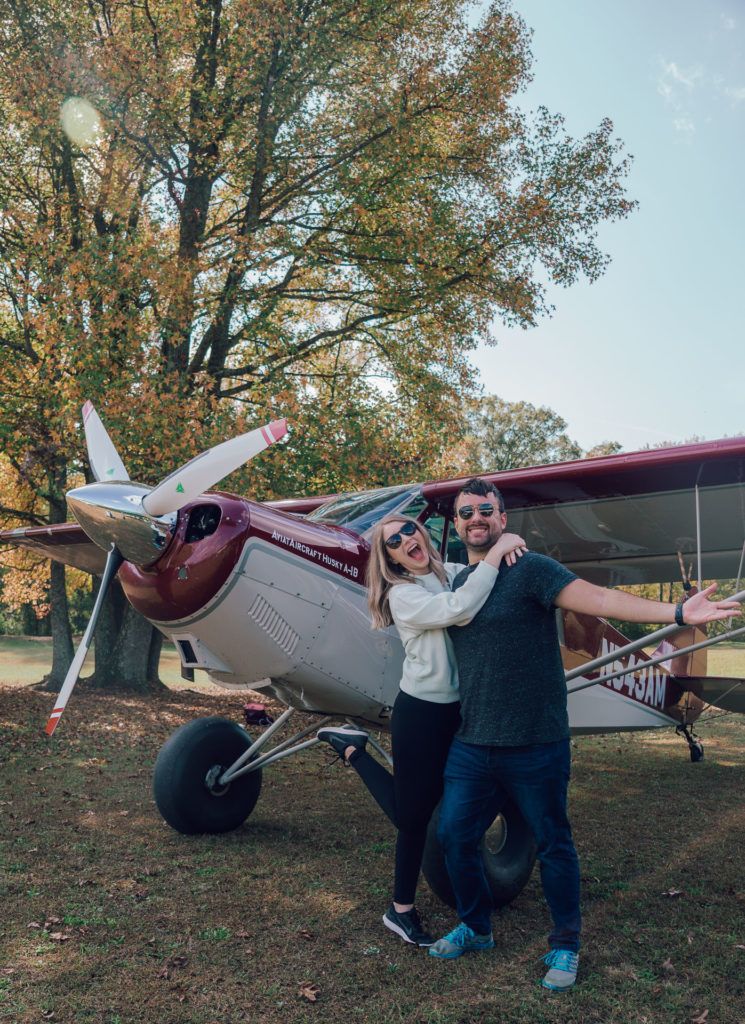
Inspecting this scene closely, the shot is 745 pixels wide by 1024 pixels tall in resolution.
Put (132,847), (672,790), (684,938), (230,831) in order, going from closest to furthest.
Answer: (684,938)
(132,847)
(230,831)
(672,790)

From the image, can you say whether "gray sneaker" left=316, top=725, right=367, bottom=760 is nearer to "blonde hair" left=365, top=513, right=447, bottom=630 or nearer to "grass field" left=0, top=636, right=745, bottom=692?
"blonde hair" left=365, top=513, right=447, bottom=630

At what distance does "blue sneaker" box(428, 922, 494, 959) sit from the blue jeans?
0.19m

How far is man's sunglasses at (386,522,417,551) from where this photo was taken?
12.4ft

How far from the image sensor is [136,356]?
12.6m

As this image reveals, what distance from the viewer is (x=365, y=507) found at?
18.5 ft

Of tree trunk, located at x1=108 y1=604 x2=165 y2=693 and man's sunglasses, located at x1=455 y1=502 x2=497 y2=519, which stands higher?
man's sunglasses, located at x1=455 y1=502 x2=497 y2=519

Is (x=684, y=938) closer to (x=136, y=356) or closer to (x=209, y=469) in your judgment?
(x=209, y=469)

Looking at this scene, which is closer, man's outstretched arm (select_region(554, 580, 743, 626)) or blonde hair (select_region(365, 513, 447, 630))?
man's outstretched arm (select_region(554, 580, 743, 626))

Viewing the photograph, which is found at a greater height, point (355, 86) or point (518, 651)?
point (355, 86)

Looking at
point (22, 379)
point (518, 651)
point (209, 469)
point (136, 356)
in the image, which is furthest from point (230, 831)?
point (22, 379)

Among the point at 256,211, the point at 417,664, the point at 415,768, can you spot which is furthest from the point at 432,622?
the point at 256,211

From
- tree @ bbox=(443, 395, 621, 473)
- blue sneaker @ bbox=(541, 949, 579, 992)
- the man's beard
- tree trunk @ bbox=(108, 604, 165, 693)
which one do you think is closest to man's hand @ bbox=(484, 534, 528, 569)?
the man's beard

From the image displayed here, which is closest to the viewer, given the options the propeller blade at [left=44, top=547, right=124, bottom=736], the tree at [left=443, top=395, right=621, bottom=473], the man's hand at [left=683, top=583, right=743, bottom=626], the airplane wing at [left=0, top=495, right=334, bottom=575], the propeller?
the man's hand at [left=683, top=583, right=743, bottom=626]

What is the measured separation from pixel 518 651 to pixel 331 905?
1.94 meters
